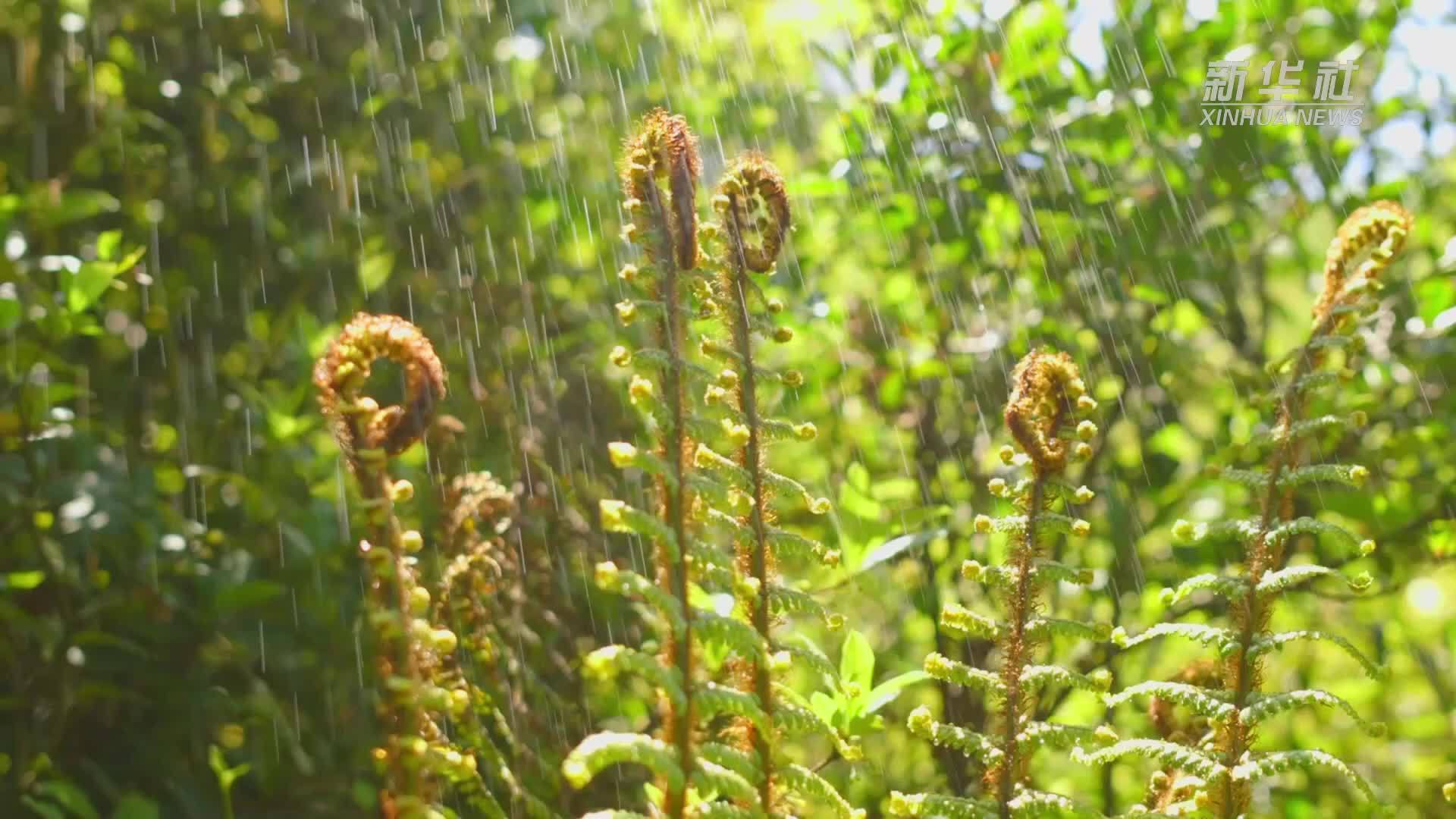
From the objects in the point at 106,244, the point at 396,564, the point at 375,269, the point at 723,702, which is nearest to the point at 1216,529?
the point at 723,702

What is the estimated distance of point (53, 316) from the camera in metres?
1.86

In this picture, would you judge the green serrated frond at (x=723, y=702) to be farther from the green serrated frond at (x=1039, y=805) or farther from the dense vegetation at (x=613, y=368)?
the dense vegetation at (x=613, y=368)

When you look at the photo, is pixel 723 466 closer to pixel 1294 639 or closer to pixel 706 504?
pixel 706 504

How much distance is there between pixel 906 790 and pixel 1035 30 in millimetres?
1280

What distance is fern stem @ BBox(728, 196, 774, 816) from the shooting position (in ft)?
3.09

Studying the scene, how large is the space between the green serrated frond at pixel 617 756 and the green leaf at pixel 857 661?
55cm

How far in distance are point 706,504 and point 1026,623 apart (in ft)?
0.82

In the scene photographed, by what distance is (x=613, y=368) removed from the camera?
241 cm

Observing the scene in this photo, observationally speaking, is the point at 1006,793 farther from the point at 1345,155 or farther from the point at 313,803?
the point at 1345,155

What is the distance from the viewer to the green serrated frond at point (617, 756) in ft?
2.44

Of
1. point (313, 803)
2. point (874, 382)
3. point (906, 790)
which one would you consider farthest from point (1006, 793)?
point (874, 382)

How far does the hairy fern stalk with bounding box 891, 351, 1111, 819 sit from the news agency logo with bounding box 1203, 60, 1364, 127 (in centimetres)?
134

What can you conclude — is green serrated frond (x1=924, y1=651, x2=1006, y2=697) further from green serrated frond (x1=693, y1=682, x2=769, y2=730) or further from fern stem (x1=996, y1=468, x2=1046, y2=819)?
green serrated frond (x1=693, y1=682, x2=769, y2=730)

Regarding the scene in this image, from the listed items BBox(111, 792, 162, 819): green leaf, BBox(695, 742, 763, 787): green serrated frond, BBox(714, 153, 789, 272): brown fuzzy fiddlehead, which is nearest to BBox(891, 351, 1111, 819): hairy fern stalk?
BBox(695, 742, 763, 787): green serrated frond
